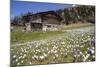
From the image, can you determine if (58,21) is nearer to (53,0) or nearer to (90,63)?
(53,0)

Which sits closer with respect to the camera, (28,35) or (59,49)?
(28,35)

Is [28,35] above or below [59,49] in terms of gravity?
above

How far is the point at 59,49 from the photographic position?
2373mm

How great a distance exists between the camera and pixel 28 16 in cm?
225

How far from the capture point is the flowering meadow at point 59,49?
2.21 m

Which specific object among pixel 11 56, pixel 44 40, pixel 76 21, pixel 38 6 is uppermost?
pixel 38 6

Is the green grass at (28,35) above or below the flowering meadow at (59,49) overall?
above

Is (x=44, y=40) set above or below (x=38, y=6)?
below

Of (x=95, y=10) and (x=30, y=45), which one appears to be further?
(x=95, y=10)

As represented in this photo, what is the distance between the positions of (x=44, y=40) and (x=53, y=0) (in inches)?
20.1

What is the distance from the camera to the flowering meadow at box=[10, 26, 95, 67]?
2211 mm

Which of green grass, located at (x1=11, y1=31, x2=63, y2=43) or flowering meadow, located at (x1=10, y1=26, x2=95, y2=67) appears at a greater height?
green grass, located at (x1=11, y1=31, x2=63, y2=43)

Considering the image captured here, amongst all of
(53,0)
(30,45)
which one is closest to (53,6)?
(53,0)
